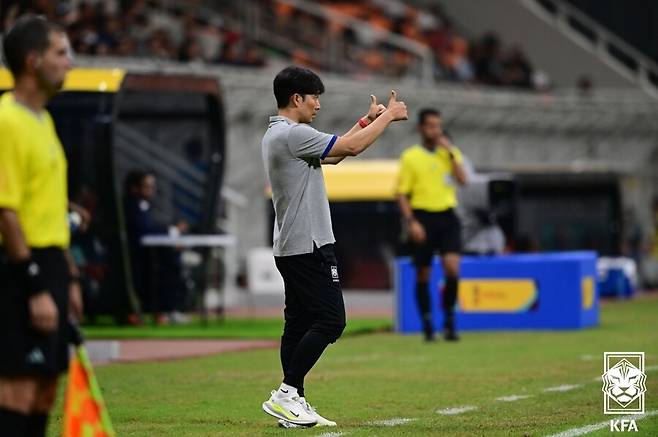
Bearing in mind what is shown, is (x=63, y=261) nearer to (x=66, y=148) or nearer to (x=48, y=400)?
(x=48, y=400)

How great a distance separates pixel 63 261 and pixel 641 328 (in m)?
12.2

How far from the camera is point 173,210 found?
22.0 meters

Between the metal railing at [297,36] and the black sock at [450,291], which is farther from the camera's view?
the metal railing at [297,36]

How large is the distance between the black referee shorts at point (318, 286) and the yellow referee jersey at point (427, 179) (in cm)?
673

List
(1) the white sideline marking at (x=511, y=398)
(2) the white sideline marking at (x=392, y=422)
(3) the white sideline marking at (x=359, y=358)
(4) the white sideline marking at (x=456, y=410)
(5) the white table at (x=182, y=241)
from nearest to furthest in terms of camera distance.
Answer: (2) the white sideline marking at (x=392, y=422) < (4) the white sideline marking at (x=456, y=410) < (1) the white sideline marking at (x=511, y=398) < (3) the white sideline marking at (x=359, y=358) < (5) the white table at (x=182, y=241)

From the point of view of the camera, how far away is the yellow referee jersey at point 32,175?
19.1 ft

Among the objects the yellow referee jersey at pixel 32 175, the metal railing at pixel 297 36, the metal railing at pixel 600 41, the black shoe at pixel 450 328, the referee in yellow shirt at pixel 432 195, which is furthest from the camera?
the metal railing at pixel 600 41

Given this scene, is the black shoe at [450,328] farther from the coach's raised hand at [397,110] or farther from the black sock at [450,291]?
the coach's raised hand at [397,110]

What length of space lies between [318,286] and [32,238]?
2919 millimetres

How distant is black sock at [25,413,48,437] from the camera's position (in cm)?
603

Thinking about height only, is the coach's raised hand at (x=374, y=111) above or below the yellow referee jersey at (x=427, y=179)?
above

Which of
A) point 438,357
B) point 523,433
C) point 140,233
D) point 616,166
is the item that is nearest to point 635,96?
point 616,166

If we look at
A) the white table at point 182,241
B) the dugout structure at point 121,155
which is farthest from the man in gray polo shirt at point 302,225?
the dugout structure at point 121,155

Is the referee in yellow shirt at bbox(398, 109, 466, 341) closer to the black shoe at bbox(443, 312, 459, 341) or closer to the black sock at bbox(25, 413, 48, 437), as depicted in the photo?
the black shoe at bbox(443, 312, 459, 341)
